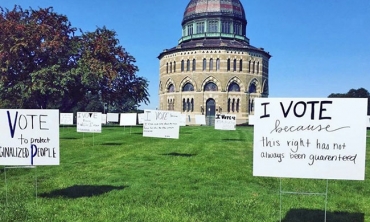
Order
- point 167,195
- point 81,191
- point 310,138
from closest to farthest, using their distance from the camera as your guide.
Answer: point 310,138 → point 167,195 → point 81,191

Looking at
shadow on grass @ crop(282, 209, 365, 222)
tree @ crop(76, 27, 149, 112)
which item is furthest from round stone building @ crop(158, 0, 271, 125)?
shadow on grass @ crop(282, 209, 365, 222)

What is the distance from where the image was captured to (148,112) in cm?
1702

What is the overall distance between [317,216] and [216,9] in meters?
72.5

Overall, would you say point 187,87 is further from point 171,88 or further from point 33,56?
point 33,56

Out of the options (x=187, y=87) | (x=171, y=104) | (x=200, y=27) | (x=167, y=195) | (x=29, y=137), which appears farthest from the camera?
(x=171, y=104)

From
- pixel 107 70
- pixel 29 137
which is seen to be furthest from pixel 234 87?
pixel 29 137

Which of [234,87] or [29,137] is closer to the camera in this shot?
[29,137]

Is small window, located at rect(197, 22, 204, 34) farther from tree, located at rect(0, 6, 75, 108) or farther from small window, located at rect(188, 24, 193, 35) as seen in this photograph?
tree, located at rect(0, 6, 75, 108)

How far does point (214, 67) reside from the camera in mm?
72438

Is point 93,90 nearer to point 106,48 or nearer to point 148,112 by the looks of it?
point 106,48

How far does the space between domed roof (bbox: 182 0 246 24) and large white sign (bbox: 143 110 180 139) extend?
62.2 meters

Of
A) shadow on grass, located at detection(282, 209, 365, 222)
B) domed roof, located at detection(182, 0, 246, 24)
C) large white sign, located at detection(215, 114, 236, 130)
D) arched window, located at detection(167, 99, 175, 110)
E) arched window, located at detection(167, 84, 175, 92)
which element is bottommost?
shadow on grass, located at detection(282, 209, 365, 222)

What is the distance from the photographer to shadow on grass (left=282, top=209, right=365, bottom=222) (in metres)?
7.18

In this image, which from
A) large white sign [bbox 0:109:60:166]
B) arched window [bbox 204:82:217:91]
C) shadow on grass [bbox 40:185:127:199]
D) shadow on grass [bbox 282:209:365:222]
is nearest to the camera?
shadow on grass [bbox 282:209:365:222]
